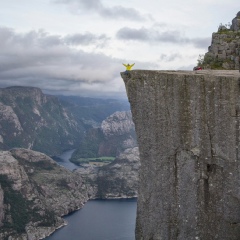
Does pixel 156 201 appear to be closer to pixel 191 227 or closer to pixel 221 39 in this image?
pixel 191 227

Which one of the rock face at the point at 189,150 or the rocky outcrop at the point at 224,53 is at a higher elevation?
the rocky outcrop at the point at 224,53

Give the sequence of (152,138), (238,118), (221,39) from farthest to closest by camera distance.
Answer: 1. (221,39)
2. (152,138)
3. (238,118)

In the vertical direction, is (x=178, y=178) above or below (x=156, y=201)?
above

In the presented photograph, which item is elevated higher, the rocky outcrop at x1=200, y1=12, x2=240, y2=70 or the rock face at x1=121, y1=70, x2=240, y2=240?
the rocky outcrop at x1=200, y1=12, x2=240, y2=70

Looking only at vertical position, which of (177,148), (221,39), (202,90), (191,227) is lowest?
(191,227)

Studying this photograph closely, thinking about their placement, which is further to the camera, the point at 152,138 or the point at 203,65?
the point at 203,65

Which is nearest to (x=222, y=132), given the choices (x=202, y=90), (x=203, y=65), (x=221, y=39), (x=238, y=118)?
(x=238, y=118)

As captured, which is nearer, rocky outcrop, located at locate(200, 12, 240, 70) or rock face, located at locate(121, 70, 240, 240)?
rock face, located at locate(121, 70, 240, 240)

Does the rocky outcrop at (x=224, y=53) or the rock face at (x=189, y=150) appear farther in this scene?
the rocky outcrop at (x=224, y=53)
